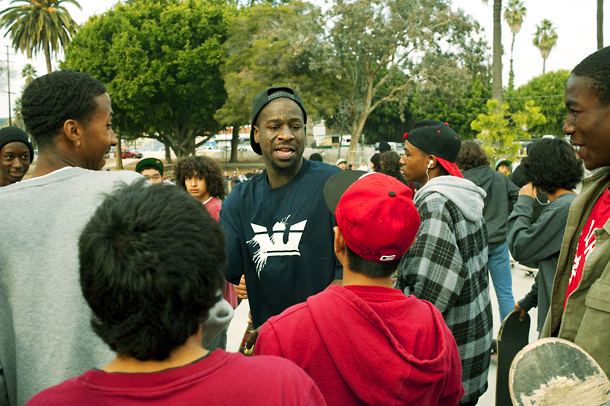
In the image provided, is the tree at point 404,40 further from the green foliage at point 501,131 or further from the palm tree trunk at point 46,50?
the palm tree trunk at point 46,50

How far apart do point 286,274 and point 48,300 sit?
1.19 m

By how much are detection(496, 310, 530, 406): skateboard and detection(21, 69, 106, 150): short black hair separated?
2.58 m

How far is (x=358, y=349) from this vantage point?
1562mm

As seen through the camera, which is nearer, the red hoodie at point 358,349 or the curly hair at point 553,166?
the red hoodie at point 358,349

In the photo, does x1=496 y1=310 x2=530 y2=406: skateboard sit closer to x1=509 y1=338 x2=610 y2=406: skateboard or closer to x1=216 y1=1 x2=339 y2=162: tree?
x1=509 y1=338 x2=610 y2=406: skateboard

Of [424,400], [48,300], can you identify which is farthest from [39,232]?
[424,400]

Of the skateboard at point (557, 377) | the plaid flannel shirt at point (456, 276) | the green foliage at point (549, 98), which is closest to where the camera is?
the skateboard at point (557, 377)

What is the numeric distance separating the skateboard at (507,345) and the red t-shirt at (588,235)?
3.13ft

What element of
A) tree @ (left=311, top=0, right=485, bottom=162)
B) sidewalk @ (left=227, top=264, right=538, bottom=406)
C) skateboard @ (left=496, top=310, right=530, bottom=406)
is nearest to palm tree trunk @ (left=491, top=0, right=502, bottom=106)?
tree @ (left=311, top=0, right=485, bottom=162)

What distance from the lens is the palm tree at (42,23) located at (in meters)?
41.3

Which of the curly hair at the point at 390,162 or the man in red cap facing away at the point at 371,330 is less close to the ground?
the curly hair at the point at 390,162

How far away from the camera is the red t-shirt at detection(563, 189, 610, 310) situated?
73.8 inches

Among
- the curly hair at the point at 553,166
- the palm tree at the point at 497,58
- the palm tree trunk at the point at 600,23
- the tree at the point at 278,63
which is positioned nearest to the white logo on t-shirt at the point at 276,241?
the curly hair at the point at 553,166

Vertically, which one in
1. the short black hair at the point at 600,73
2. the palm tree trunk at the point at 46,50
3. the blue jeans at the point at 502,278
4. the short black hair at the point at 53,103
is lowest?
the blue jeans at the point at 502,278
